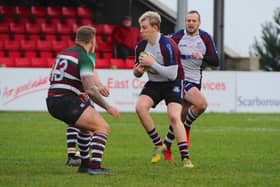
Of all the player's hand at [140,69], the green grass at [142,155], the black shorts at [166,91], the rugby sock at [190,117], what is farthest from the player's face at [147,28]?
the rugby sock at [190,117]

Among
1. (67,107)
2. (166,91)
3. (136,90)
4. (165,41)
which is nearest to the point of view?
(67,107)

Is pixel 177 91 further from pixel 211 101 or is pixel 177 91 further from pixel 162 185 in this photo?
pixel 211 101

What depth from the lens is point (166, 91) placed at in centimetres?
1340

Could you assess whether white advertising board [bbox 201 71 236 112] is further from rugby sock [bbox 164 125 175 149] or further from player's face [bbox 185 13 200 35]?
rugby sock [bbox 164 125 175 149]

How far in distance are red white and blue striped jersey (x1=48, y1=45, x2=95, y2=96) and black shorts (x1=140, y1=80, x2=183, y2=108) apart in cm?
206

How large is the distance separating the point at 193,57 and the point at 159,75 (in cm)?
164

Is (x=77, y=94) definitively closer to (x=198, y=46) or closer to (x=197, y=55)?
(x=197, y=55)

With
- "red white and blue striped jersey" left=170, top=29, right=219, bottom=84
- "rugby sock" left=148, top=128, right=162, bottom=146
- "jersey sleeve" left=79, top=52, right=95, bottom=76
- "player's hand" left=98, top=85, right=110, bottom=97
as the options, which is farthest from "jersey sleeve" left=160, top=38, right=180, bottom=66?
"player's hand" left=98, top=85, right=110, bottom=97

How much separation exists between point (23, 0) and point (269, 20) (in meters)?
11.1

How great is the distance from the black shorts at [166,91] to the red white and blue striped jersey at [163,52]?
0.25ft

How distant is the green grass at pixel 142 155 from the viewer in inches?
442

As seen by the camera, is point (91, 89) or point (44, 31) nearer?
point (91, 89)

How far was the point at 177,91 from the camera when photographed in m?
13.4

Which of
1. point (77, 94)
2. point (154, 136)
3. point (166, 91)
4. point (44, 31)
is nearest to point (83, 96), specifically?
point (77, 94)
